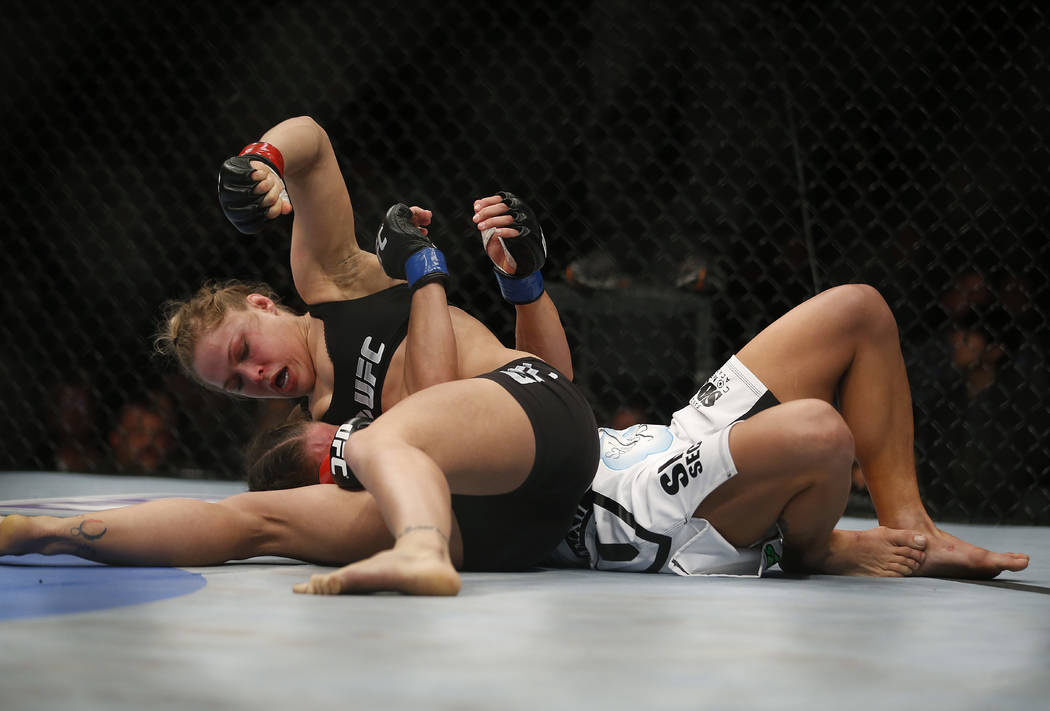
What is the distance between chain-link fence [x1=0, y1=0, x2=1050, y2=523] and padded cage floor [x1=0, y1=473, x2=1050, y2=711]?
60.9 inches

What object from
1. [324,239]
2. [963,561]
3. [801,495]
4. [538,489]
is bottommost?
[963,561]

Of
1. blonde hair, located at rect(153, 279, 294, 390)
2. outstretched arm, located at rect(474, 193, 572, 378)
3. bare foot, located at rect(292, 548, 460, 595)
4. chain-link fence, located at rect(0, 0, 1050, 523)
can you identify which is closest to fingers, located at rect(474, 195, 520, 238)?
outstretched arm, located at rect(474, 193, 572, 378)

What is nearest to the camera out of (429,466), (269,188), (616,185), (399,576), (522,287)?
(399,576)

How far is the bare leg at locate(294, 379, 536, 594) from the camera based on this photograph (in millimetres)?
882

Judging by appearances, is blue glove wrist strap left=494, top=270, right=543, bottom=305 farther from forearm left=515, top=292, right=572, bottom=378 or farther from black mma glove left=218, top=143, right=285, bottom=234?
black mma glove left=218, top=143, right=285, bottom=234

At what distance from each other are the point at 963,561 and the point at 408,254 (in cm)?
79

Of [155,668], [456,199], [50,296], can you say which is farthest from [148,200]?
[155,668]

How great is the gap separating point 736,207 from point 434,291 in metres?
1.62

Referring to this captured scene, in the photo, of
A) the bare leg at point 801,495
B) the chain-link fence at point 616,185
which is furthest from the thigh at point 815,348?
the chain-link fence at point 616,185

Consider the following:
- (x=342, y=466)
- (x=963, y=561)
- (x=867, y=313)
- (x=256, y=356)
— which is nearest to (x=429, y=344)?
(x=342, y=466)

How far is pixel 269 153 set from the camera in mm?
1272

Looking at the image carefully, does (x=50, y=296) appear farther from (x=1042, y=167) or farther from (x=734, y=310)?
(x=1042, y=167)

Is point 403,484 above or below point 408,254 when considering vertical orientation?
below

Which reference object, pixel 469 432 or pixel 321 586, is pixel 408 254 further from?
pixel 321 586
